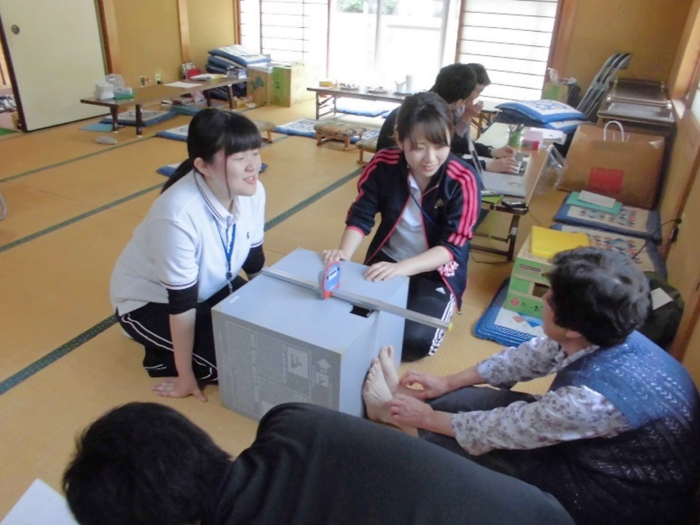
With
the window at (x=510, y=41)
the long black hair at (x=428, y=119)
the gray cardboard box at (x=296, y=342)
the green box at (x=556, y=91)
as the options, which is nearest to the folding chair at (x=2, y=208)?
the gray cardboard box at (x=296, y=342)

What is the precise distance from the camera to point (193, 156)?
1551 mm

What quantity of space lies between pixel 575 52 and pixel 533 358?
492cm

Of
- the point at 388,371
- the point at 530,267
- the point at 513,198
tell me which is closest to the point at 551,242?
the point at 530,267

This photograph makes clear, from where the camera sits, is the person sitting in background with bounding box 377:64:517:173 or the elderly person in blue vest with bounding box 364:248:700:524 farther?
the person sitting in background with bounding box 377:64:517:173

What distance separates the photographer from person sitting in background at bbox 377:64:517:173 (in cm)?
253

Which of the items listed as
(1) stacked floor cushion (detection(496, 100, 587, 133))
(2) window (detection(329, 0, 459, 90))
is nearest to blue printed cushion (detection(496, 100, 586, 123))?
(1) stacked floor cushion (detection(496, 100, 587, 133))

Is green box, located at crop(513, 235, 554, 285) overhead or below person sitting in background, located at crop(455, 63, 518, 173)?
below

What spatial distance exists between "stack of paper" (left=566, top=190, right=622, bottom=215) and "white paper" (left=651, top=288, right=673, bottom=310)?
4.56ft

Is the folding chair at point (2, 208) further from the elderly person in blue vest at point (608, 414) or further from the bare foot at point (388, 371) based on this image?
the elderly person in blue vest at point (608, 414)

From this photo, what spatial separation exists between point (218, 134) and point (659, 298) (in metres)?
1.75

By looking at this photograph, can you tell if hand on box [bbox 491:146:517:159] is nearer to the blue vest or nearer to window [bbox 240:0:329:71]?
the blue vest

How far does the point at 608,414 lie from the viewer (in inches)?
40.6

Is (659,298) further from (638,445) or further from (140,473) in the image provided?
(140,473)

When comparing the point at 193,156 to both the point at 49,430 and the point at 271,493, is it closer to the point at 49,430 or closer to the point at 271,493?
the point at 49,430
